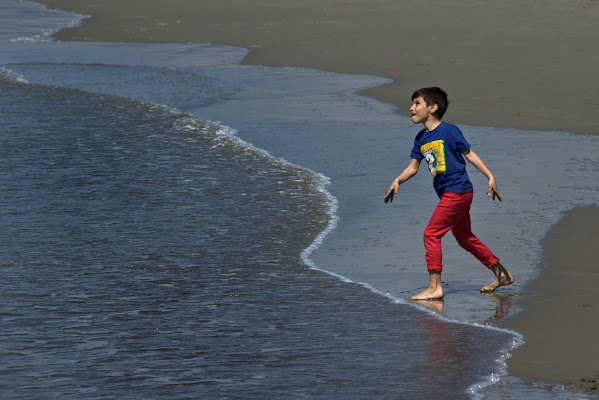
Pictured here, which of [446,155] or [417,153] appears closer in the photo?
[446,155]

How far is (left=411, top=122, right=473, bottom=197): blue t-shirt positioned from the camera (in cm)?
611

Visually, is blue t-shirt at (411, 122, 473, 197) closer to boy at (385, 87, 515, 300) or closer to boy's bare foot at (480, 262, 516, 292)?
boy at (385, 87, 515, 300)

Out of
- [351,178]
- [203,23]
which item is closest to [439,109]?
[351,178]

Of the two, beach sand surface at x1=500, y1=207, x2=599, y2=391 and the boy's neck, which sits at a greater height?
the boy's neck

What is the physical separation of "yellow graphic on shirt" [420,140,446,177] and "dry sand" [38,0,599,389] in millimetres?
953

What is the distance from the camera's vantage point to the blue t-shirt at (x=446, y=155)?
6113mm

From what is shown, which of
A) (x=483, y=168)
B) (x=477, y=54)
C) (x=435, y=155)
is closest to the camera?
(x=483, y=168)

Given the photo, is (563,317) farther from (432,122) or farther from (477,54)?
(477,54)

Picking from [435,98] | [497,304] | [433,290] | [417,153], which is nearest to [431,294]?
[433,290]

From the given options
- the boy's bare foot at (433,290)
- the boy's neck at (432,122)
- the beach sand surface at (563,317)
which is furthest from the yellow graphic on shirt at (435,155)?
the beach sand surface at (563,317)

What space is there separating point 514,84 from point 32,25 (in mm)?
14056

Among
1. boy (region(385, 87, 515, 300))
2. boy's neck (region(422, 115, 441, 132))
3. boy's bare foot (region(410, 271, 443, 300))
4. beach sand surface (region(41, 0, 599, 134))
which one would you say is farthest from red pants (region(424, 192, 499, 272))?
beach sand surface (region(41, 0, 599, 134))

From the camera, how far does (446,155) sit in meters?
6.13

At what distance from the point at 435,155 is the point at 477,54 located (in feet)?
36.4
